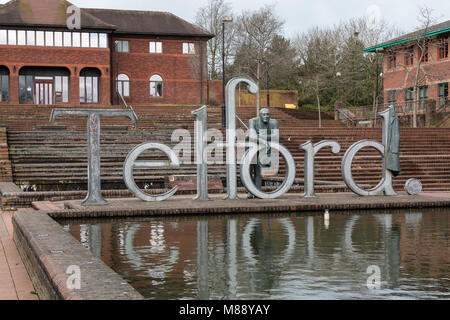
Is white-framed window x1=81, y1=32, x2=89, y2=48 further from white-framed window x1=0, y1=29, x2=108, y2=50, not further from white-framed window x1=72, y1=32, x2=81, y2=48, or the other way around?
white-framed window x1=72, y1=32, x2=81, y2=48

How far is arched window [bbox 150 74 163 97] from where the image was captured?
176 feet

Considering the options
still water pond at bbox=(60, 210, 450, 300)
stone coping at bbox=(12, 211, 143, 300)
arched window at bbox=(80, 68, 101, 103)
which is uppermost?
arched window at bbox=(80, 68, 101, 103)

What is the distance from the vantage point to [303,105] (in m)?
62.3

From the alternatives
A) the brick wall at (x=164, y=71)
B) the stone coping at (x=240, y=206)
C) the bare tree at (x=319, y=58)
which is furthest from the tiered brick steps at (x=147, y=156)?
the bare tree at (x=319, y=58)

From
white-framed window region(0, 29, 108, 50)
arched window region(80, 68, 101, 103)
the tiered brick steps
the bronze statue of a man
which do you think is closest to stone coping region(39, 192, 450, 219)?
the bronze statue of a man

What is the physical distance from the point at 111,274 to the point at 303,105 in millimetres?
57528

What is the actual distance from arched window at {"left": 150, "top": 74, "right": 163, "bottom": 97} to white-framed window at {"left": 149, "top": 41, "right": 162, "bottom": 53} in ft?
6.86

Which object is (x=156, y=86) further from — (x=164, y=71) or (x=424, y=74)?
(x=424, y=74)

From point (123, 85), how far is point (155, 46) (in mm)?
4374

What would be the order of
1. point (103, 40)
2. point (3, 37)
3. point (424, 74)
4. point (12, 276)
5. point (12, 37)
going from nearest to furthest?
point (12, 276) < point (424, 74) < point (3, 37) < point (12, 37) < point (103, 40)

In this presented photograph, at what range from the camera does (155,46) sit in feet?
177

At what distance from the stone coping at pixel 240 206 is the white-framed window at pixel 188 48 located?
40482 millimetres

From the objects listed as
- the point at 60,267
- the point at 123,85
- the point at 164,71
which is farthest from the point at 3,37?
the point at 60,267
